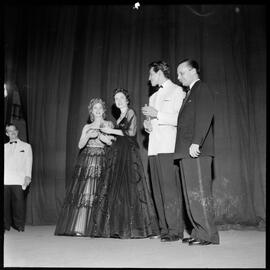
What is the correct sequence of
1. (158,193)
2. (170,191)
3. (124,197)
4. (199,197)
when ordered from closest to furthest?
(199,197)
(170,191)
(158,193)
(124,197)

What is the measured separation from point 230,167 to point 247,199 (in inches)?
14.4

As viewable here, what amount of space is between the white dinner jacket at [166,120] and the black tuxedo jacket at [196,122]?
22cm

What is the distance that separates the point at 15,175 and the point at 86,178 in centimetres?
76

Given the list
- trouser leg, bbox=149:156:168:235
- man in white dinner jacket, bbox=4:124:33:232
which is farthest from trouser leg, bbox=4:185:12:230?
trouser leg, bbox=149:156:168:235

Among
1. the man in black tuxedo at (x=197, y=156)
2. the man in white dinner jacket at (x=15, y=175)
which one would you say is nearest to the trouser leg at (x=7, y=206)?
the man in white dinner jacket at (x=15, y=175)

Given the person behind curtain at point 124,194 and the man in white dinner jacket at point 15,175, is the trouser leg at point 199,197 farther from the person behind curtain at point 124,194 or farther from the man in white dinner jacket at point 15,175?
the man in white dinner jacket at point 15,175

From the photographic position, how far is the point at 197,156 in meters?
3.97

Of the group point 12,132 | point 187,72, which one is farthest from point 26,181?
point 187,72

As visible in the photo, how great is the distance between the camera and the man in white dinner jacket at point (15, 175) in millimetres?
4926

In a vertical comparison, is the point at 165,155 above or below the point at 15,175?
above

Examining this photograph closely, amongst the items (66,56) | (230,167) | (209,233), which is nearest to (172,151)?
(209,233)

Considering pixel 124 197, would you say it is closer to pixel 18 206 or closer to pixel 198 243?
pixel 198 243

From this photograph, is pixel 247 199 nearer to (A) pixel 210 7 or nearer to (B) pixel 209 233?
(B) pixel 209 233

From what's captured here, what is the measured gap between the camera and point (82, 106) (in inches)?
215
